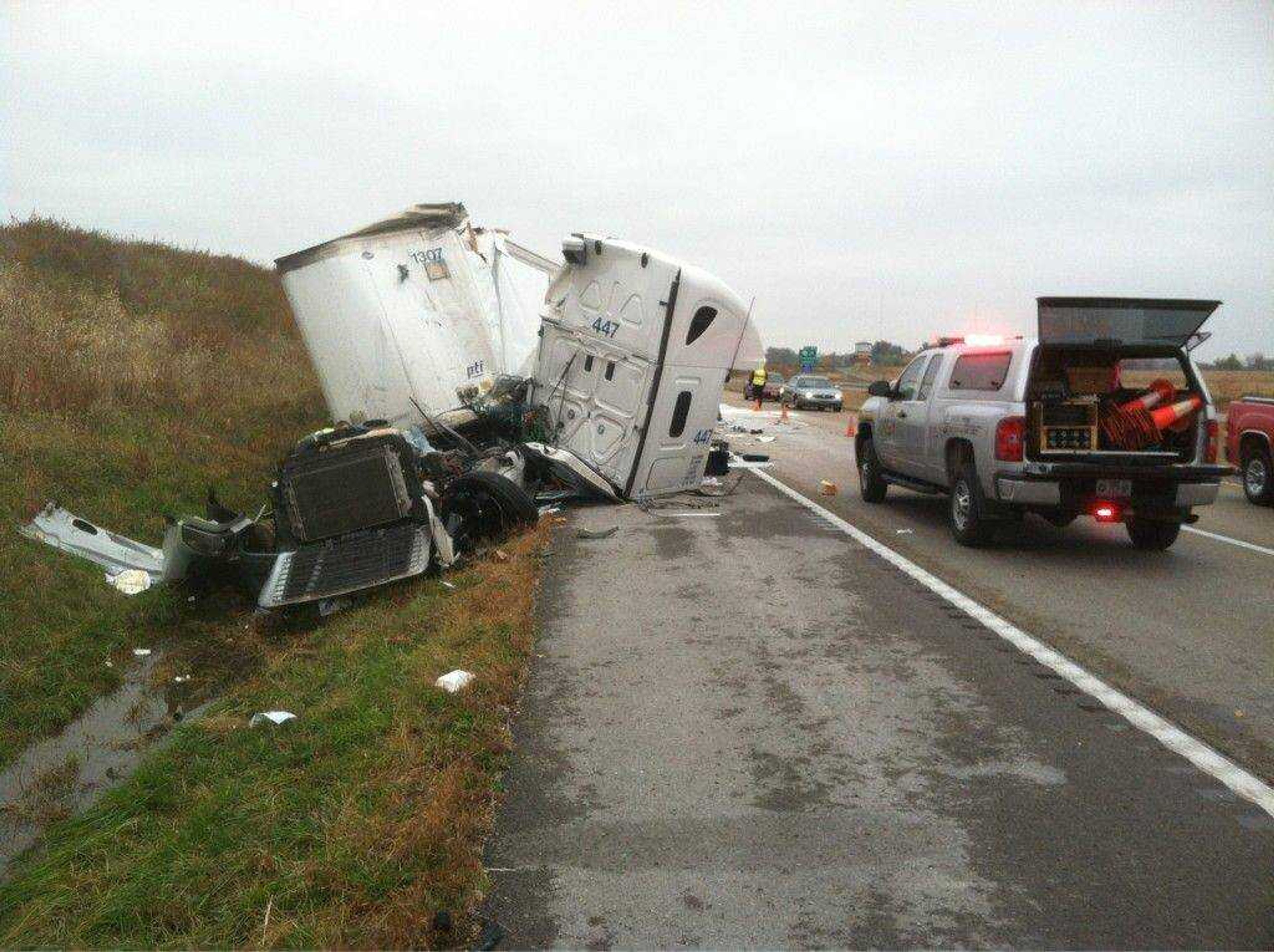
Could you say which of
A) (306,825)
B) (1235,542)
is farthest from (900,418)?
(306,825)

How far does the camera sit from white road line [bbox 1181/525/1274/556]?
9492 mm

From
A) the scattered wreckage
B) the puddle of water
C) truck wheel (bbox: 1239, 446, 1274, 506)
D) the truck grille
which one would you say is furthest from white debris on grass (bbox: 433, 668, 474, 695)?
truck wheel (bbox: 1239, 446, 1274, 506)

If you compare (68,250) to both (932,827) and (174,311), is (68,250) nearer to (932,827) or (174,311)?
(174,311)

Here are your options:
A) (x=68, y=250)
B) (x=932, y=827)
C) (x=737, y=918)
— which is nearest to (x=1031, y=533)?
(x=932, y=827)

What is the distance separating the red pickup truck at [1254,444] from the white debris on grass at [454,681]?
11.4m

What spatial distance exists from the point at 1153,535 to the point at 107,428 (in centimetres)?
1156

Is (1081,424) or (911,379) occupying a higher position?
(911,379)

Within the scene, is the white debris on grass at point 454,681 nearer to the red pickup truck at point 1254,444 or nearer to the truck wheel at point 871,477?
the truck wheel at point 871,477

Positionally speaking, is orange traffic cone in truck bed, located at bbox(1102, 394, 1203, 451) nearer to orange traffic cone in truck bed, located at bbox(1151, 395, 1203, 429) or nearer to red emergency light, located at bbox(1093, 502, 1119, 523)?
orange traffic cone in truck bed, located at bbox(1151, 395, 1203, 429)

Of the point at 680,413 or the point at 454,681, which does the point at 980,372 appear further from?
the point at 454,681

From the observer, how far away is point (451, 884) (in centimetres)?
335

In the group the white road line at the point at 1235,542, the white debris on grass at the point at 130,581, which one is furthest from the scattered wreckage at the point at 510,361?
the white road line at the point at 1235,542

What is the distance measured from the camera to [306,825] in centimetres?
387

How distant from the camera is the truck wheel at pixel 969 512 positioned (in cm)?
914
